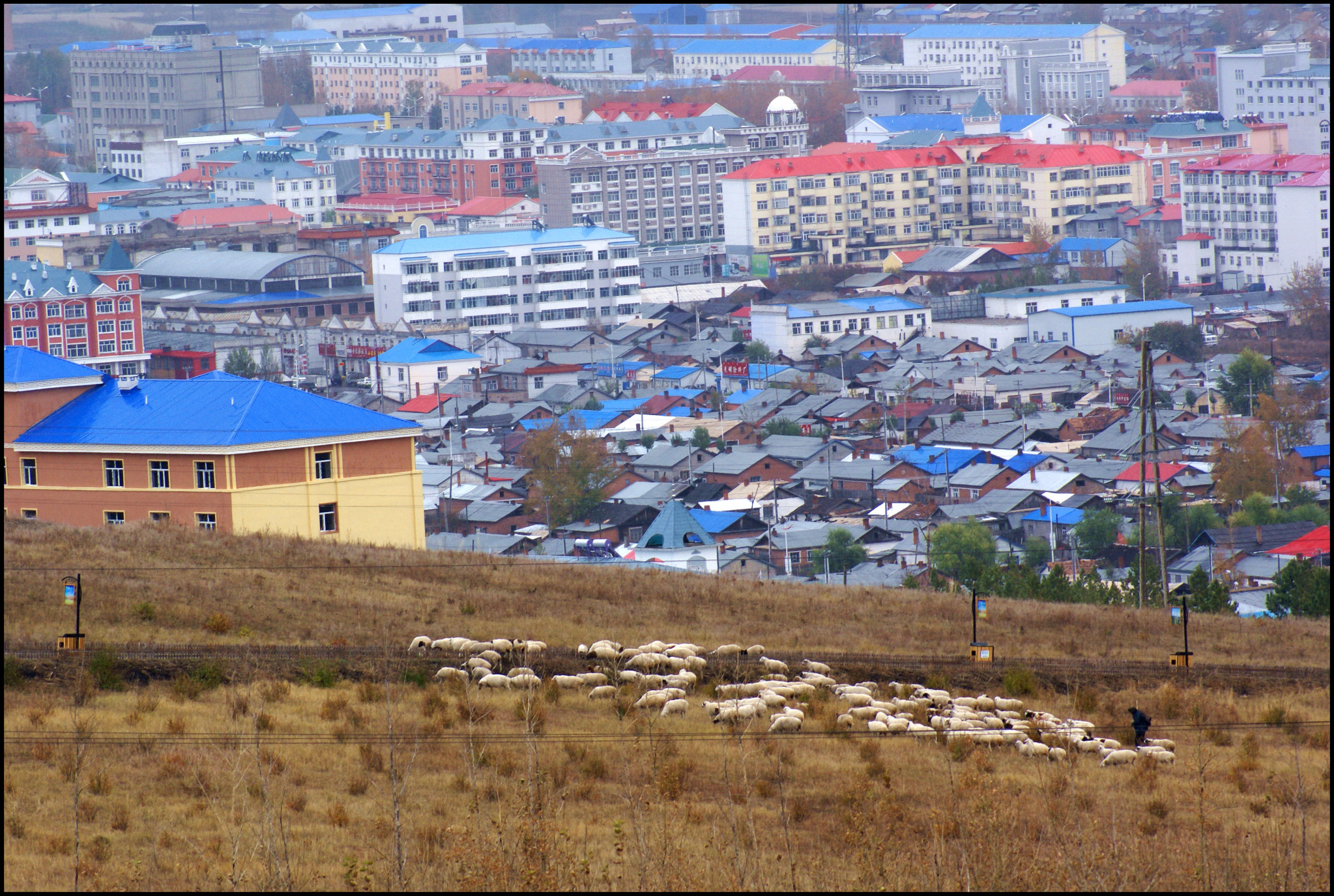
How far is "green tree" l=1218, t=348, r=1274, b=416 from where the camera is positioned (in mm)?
28352

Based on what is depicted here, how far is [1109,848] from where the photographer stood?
5445 millimetres

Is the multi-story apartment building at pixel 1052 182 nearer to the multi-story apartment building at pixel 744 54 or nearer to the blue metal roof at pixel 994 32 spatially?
the blue metal roof at pixel 994 32

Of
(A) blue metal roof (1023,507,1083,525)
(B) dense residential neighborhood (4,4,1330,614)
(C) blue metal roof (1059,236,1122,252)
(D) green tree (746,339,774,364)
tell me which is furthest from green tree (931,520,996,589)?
(C) blue metal roof (1059,236,1122,252)

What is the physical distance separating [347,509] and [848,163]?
37443 mm

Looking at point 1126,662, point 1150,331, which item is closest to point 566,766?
point 1126,662

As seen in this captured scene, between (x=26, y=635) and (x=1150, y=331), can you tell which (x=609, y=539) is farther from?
(x=1150, y=331)

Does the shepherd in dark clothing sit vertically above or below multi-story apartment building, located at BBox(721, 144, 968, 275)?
below

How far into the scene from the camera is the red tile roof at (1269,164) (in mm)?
42747

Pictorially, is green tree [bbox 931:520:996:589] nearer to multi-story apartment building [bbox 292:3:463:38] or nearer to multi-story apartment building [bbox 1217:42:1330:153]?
multi-story apartment building [bbox 1217:42:1330:153]

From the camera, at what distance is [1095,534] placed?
20.1 metres

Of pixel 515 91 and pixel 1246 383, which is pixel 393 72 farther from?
pixel 1246 383

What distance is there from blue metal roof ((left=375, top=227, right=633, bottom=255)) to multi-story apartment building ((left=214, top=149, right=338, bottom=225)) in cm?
1184

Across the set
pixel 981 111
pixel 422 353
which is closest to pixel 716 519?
pixel 422 353

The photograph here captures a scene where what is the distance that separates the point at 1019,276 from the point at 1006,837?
3664cm
